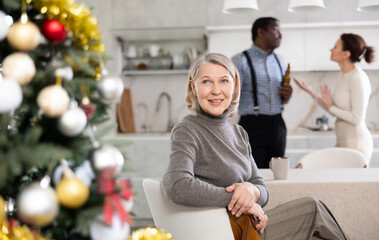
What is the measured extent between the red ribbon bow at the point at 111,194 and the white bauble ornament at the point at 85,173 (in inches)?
0.8

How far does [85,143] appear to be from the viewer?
722 millimetres

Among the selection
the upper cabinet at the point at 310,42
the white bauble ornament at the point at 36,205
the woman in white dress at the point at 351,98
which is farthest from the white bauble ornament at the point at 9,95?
the upper cabinet at the point at 310,42

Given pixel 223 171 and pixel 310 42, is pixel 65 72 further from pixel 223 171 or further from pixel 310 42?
pixel 310 42

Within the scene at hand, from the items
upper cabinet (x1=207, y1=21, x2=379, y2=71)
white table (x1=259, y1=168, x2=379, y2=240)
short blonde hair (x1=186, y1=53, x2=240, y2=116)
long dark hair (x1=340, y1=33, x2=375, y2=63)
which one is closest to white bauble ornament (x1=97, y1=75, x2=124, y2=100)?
short blonde hair (x1=186, y1=53, x2=240, y2=116)

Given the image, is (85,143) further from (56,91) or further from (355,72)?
(355,72)

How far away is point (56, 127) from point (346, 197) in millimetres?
1752

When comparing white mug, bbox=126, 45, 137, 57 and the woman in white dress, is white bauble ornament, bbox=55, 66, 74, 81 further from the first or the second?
white mug, bbox=126, 45, 137, 57

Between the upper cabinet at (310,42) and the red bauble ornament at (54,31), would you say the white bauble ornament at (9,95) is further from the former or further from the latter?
the upper cabinet at (310,42)

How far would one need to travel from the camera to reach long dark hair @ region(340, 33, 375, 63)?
11.2 ft

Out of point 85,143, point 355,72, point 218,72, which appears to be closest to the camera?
point 85,143

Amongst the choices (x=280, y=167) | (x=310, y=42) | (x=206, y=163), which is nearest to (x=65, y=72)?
(x=206, y=163)

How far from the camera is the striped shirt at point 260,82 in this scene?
3.14 metres

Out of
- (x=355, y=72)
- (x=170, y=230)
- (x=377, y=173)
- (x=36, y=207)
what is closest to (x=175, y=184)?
(x=170, y=230)

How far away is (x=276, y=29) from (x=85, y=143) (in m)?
2.64
